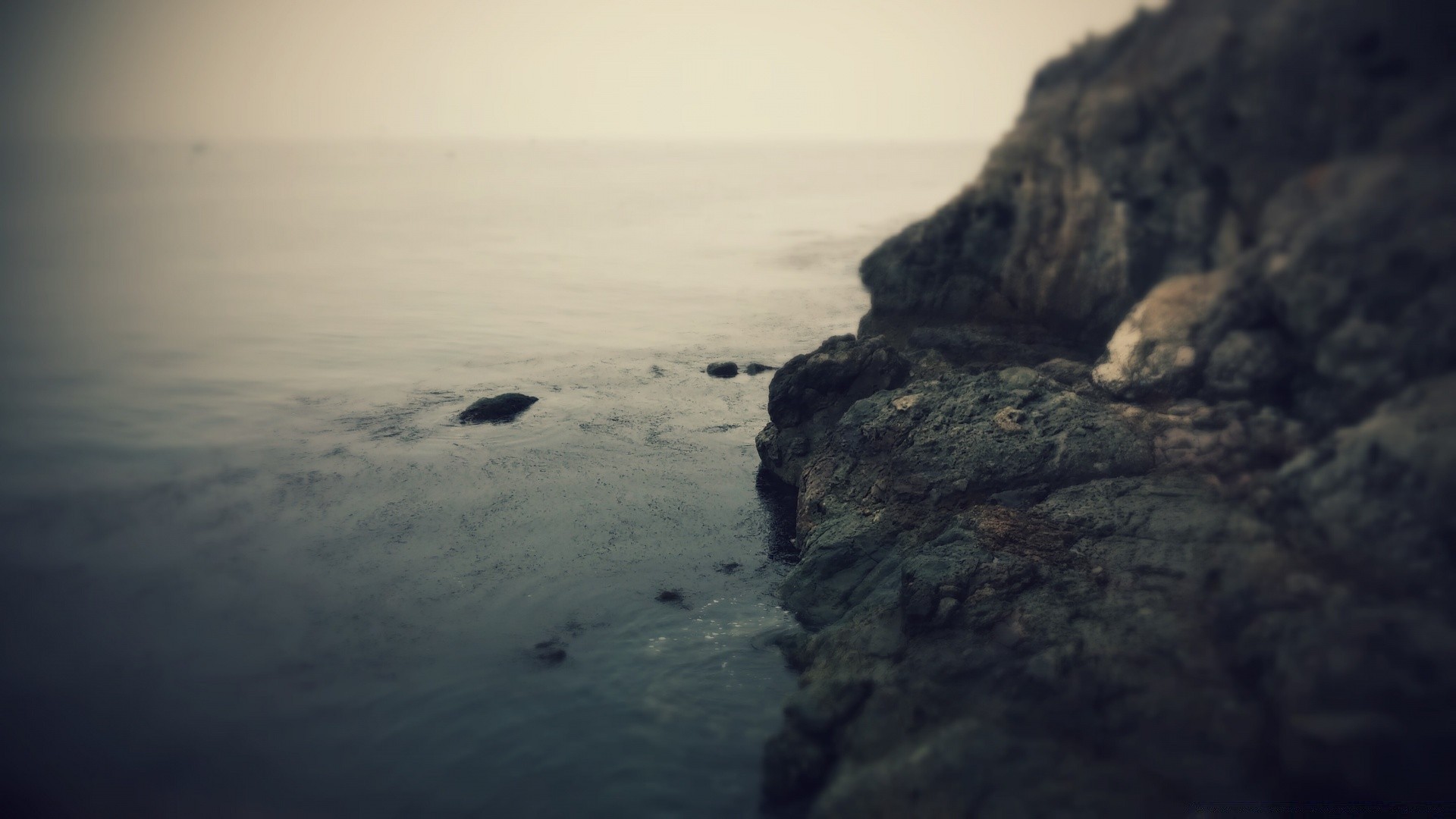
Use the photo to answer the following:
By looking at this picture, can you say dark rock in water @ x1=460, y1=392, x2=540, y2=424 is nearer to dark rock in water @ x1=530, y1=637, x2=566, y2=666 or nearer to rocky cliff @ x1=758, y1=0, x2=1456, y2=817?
dark rock in water @ x1=530, y1=637, x2=566, y2=666

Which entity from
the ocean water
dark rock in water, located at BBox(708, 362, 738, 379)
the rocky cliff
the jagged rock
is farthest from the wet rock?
dark rock in water, located at BBox(708, 362, 738, 379)

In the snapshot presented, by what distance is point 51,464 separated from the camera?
2502cm

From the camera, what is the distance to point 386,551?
19984 mm

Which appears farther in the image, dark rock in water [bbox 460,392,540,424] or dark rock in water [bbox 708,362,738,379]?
dark rock in water [bbox 708,362,738,379]

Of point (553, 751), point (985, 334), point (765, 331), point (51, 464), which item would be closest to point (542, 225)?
point (765, 331)

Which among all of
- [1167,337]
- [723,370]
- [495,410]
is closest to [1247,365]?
[1167,337]

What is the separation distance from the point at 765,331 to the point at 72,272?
53.1m

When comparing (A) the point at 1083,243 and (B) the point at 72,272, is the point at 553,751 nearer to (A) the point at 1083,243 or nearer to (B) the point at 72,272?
(A) the point at 1083,243

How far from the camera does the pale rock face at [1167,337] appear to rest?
14.2 metres

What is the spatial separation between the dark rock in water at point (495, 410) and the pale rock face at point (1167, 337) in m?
20.5

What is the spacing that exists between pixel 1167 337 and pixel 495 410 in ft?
72.7

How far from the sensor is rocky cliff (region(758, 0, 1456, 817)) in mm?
9727

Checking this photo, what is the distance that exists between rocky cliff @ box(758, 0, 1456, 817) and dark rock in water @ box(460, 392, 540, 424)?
1477cm

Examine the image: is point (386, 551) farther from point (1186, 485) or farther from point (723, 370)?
point (1186, 485)
